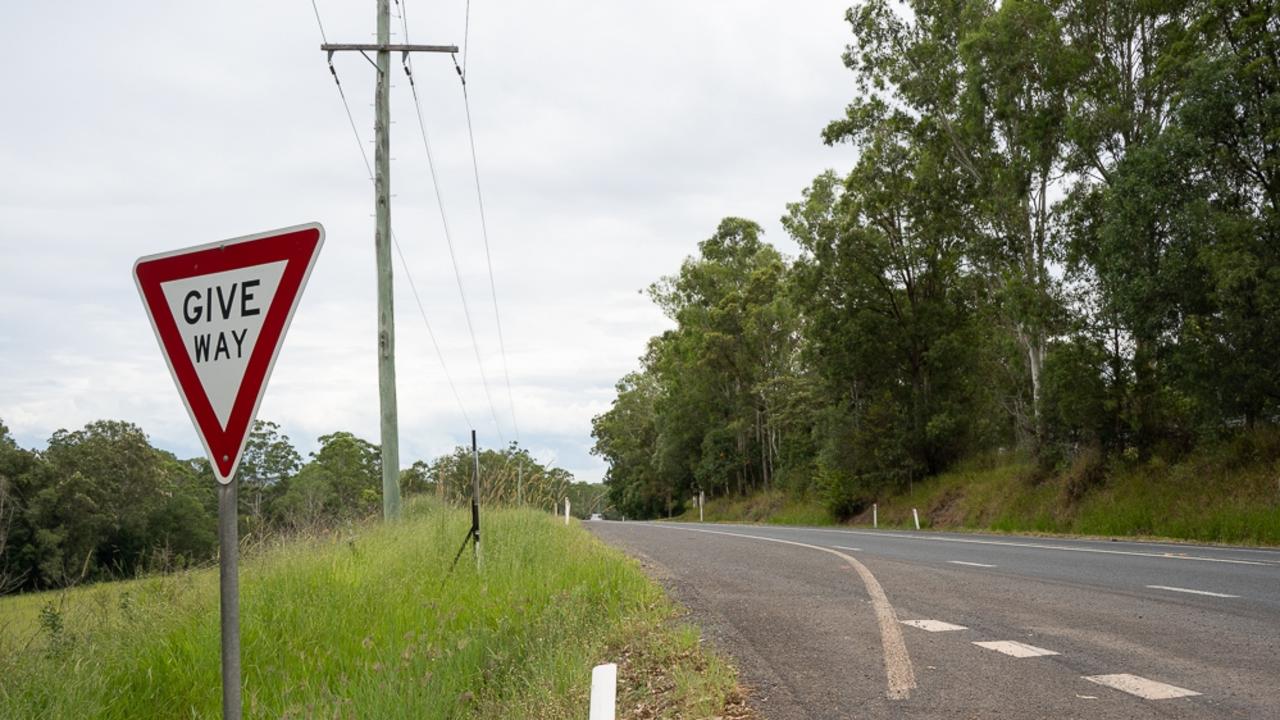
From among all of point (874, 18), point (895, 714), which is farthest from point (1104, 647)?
point (874, 18)

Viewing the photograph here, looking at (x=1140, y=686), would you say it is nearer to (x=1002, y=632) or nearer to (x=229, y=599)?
(x=1002, y=632)

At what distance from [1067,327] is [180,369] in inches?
961

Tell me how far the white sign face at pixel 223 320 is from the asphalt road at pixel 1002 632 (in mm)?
3550

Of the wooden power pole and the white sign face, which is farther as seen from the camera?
the wooden power pole

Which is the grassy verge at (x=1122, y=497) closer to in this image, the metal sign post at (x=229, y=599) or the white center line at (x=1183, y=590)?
the white center line at (x=1183, y=590)

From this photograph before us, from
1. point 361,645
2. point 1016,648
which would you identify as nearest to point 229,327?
point 361,645

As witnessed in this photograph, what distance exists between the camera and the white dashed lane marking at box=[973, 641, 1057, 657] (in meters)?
6.89

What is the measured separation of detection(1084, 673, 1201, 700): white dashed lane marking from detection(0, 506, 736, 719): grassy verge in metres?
2.23

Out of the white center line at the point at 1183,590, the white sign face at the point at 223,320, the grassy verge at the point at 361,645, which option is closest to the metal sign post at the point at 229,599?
the white sign face at the point at 223,320

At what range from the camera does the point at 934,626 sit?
8.20 meters

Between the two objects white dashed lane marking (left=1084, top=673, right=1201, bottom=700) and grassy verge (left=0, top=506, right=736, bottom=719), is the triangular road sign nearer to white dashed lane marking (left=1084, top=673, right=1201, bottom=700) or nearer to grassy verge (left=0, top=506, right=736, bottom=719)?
grassy verge (left=0, top=506, right=736, bottom=719)

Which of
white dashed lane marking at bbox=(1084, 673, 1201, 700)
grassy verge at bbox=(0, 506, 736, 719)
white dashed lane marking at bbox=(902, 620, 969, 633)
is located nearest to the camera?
white dashed lane marking at bbox=(1084, 673, 1201, 700)

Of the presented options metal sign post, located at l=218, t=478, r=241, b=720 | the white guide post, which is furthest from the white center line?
metal sign post, located at l=218, t=478, r=241, b=720

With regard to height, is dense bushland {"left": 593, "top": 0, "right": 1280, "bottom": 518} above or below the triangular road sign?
above
